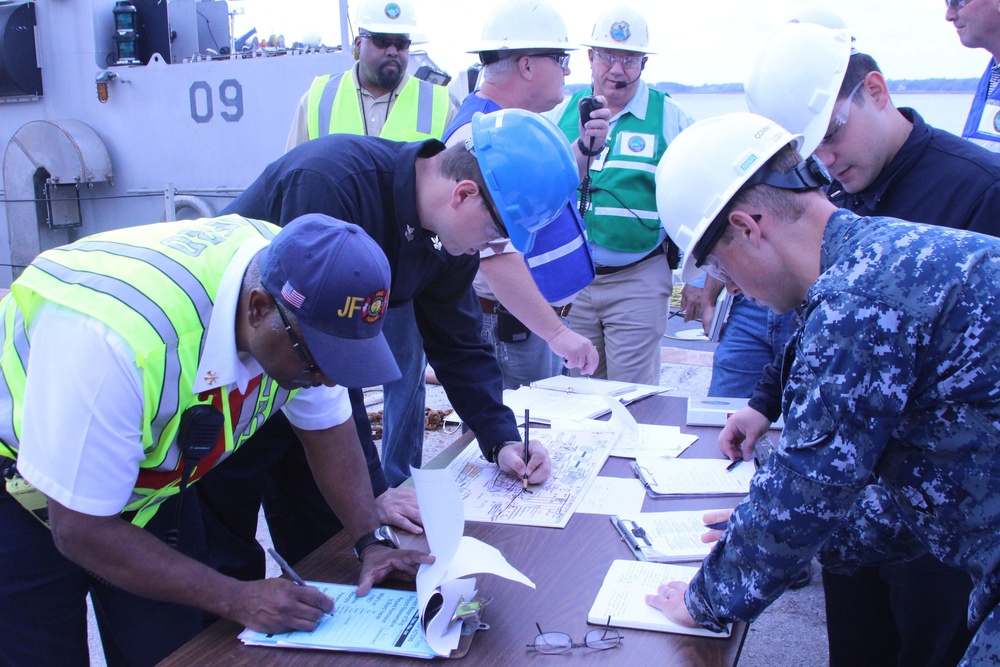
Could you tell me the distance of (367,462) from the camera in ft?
6.40

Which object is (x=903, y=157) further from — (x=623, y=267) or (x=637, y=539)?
(x=623, y=267)

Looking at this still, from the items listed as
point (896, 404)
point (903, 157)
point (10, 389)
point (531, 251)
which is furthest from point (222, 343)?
point (903, 157)

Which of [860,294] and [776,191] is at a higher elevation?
[776,191]

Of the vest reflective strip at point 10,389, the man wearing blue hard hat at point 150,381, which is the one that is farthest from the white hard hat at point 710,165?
the vest reflective strip at point 10,389

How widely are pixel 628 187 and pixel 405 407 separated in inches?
50.9

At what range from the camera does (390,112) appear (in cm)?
357

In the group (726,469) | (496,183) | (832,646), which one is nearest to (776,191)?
(496,183)

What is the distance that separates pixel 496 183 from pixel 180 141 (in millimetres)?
6789

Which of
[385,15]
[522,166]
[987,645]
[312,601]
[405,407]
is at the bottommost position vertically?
[405,407]

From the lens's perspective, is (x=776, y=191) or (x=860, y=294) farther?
(x=776, y=191)

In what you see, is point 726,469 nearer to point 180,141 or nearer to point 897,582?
point 897,582

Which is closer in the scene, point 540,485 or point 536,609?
point 536,609

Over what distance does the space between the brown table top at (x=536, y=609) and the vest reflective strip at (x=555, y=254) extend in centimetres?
86

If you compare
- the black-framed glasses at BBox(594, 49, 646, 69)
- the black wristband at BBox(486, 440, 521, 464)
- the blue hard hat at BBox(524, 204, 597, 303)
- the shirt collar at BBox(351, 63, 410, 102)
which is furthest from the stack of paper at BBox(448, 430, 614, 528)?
the shirt collar at BBox(351, 63, 410, 102)
